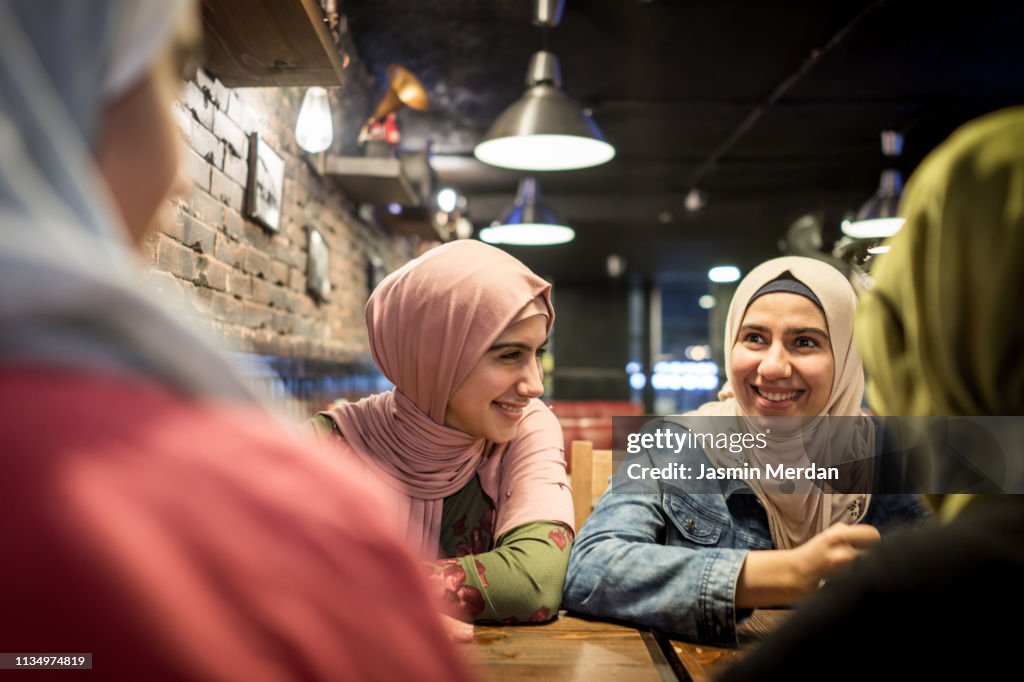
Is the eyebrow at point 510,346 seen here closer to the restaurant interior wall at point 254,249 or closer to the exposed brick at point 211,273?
the restaurant interior wall at point 254,249

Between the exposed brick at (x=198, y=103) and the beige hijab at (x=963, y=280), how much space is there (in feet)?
6.20

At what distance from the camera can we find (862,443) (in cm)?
138

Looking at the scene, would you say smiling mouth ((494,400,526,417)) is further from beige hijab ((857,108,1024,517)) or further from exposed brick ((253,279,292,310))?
exposed brick ((253,279,292,310))

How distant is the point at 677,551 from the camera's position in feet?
3.92

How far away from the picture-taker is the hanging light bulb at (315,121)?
2822 millimetres

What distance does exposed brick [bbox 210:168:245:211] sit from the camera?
2.31 m

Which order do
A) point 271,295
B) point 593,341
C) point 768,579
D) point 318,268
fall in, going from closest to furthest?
point 768,579
point 271,295
point 318,268
point 593,341

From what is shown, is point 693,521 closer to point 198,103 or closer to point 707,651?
point 707,651

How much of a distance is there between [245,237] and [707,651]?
212cm

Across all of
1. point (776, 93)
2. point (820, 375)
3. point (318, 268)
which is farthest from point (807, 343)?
point (776, 93)

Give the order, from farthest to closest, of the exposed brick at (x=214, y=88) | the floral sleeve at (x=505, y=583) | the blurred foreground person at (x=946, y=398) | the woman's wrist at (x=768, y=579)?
the exposed brick at (x=214, y=88) < the floral sleeve at (x=505, y=583) < the woman's wrist at (x=768, y=579) < the blurred foreground person at (x=946, y=398)

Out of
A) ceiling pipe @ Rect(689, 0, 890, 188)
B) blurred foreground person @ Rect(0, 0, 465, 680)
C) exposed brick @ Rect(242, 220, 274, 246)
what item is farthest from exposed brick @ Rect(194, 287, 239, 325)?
ceiling pipe @ Rect(689, 0, 890, 188)

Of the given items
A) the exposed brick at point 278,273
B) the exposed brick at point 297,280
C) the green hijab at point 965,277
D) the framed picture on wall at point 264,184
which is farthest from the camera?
the exposed brick at point 297,280

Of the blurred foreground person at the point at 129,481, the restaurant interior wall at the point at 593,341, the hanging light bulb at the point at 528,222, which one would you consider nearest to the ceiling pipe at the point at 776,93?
the hanging light bulb at the point at 528,222
